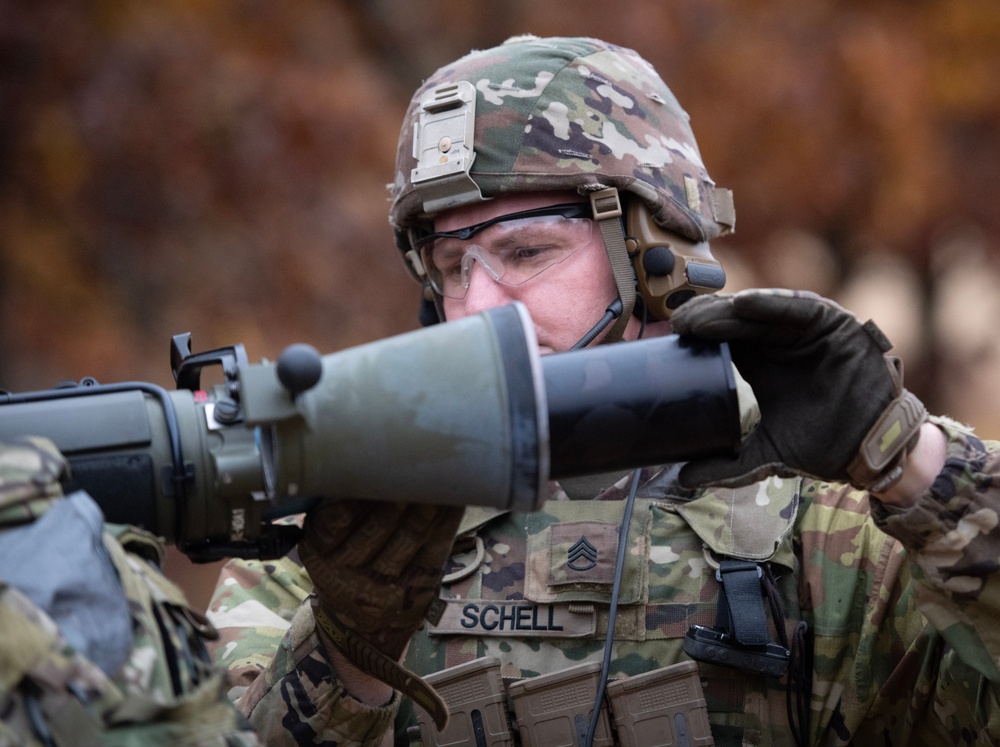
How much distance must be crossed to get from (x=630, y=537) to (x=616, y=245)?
0.76 metres

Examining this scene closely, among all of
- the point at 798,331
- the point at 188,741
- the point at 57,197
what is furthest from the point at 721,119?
the point at 188,741

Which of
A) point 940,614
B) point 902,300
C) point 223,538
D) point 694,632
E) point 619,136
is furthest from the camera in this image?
point 902,300

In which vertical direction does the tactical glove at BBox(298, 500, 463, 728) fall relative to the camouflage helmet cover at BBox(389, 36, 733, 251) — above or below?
below

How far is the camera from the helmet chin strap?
3.12 metres

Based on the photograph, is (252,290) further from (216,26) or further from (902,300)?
(902,300)

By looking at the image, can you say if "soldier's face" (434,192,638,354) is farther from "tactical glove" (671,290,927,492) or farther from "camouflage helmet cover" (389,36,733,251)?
"tactical glove" (671,290,927,492)

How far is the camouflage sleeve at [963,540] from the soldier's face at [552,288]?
1016 mm

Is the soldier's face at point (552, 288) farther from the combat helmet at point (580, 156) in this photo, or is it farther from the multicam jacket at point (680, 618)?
the multicam jacket at point (680, 618)

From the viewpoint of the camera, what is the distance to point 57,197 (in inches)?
250

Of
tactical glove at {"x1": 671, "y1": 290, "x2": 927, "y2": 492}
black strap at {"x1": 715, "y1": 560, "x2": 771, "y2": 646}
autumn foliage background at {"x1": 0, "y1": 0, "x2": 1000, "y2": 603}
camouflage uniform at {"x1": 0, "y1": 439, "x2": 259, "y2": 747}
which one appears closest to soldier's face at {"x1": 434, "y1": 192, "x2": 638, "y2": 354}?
black strap at {"x1": 715, "y1": 560, "x2": 771, "y2": 646}

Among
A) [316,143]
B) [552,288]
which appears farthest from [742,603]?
[316,143]

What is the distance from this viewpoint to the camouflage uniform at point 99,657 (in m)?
1.49

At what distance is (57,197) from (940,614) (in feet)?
17.2

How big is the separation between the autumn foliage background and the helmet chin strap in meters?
3.73
